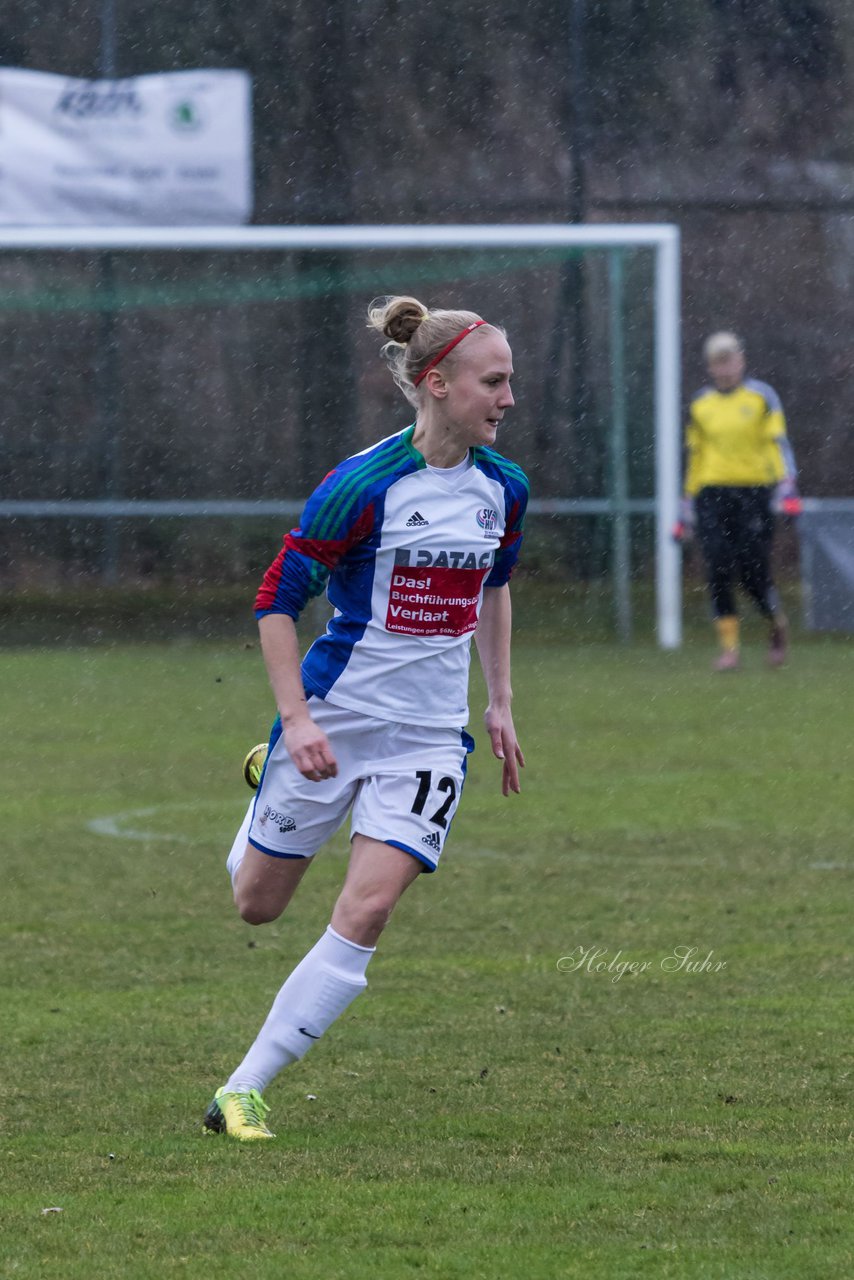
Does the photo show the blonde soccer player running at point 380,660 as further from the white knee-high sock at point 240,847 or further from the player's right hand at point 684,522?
the player's right hand at point 684,522

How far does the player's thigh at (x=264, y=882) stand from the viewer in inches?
180

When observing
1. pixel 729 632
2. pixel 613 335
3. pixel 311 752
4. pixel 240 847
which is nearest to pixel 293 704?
pixel 311 752

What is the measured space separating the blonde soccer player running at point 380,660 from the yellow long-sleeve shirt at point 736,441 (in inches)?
438

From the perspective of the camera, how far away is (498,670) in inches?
191

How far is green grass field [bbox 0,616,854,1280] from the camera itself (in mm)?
3717

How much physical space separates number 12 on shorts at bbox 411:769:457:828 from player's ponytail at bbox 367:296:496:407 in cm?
78

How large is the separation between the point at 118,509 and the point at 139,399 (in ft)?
14.6

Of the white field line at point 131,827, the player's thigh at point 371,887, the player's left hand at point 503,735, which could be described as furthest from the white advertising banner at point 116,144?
the player's thigh at point 371,887

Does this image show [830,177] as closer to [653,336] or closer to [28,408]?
[653,336]

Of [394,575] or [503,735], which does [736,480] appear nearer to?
[503,735]

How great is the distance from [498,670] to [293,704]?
0.70 m

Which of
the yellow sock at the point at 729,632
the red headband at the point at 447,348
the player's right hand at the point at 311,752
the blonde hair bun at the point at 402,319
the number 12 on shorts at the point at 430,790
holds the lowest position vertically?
the yellow sock at the point at 729,632

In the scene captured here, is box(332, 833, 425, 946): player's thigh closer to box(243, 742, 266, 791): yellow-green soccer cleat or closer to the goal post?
box(243, 742, 266, 791): yellow-green soccer cleat

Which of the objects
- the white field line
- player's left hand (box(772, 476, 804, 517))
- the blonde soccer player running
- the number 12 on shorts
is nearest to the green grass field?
the white field line
